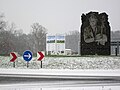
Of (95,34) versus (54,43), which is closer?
(54,43)

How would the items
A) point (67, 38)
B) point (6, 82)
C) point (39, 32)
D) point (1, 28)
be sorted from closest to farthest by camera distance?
point (6, 82), point (1, 28), point (39, 32), point (67, 38)

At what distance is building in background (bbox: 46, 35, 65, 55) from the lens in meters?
13.0

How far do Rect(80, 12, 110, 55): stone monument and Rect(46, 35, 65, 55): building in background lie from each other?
287cm

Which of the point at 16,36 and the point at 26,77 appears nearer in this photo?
the point at 26,77

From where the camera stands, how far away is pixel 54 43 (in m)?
13.0

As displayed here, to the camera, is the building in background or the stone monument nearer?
the building in background

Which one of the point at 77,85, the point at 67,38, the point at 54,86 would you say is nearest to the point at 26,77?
the point at 54,86

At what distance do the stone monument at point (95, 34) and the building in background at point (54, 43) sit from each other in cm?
287

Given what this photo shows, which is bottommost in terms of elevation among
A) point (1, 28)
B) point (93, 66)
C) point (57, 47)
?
point (93, 66)

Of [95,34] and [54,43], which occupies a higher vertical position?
[95,34]

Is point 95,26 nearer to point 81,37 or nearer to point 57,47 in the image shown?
point 81,37

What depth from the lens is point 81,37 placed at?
626 inches

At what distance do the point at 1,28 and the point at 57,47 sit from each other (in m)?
5.26

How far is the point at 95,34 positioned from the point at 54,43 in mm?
4352
